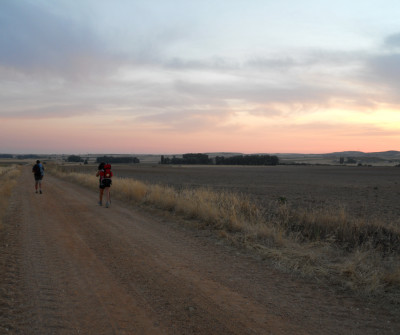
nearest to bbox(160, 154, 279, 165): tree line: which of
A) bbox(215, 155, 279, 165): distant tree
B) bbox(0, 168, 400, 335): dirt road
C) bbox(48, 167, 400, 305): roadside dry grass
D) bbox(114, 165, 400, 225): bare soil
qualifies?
bbox(215, 155, 279, 165): distant tree

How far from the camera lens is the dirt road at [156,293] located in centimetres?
402

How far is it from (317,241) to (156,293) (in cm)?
490

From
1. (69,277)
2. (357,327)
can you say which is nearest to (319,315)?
(357,327)

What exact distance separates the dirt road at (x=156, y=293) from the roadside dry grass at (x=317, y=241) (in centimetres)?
60

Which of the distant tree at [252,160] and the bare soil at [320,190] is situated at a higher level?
the distant tree at [252,160]

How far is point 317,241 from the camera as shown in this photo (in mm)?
8289

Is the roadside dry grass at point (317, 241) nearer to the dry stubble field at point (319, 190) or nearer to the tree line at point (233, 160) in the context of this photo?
the dry stubble field at point (319, 190)

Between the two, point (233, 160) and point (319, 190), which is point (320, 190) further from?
point (233, 160)

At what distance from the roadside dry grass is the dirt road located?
60 cm

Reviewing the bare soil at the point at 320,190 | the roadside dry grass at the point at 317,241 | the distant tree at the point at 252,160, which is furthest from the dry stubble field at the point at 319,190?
the distant tree at the point at 252,160

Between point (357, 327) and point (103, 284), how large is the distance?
366 cm

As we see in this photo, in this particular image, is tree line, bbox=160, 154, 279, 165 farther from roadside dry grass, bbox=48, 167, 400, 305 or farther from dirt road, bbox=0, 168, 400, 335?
dirt road, bbox=0, 168, 400, 335

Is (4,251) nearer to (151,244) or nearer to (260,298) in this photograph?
(151,244)

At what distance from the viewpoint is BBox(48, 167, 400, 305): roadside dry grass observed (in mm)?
5770
